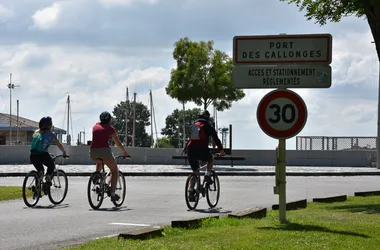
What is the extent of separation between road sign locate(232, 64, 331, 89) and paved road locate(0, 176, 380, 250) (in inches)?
105

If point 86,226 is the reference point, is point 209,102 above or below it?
above

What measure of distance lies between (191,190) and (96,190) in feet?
5.70

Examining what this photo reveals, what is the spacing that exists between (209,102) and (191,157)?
28.4 metres

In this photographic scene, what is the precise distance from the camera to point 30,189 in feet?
47.6

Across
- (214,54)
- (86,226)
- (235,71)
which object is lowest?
→ (86,226)

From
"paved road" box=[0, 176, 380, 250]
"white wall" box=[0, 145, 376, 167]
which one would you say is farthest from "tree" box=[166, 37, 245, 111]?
"paved road" box=[0, 176, 380, 250]

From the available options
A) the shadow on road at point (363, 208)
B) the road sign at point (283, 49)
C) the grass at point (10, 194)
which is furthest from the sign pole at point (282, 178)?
the grass at point (10, 194)

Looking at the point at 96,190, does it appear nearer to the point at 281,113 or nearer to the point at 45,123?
the point at 45,123

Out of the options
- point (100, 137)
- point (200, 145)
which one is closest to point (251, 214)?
point (200, 145)

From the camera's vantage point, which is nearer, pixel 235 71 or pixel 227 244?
pixel 227 244

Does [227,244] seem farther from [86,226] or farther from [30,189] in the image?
[30,189]

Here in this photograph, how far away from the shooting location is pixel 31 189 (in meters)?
14.5

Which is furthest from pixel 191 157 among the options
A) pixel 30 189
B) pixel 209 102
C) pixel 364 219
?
pixel 209 102

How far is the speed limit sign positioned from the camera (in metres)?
9.95
